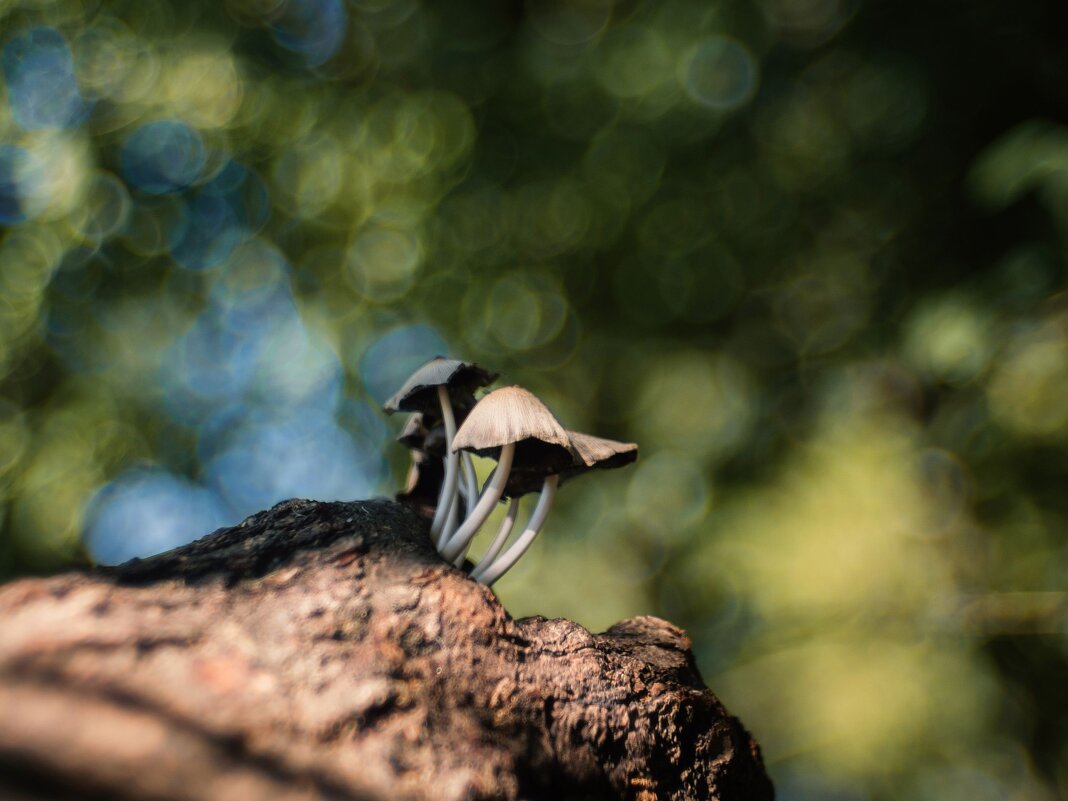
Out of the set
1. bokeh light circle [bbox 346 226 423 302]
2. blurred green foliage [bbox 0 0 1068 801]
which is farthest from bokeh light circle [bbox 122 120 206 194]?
bokeh light circle [bbox 346 226 423 302]

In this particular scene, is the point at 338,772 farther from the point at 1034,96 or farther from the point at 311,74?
the point at 311,74

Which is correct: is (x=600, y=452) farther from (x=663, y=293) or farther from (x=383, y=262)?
(x=383, y=262)

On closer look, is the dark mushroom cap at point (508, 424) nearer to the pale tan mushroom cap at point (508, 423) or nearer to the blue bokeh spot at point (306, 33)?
the pale tan mushroom cap at point (508, 423)

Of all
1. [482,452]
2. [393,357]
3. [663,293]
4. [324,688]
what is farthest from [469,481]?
[393,357]

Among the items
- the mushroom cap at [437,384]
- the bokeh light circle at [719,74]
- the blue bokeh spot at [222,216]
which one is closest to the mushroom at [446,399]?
the mushroom cap at [437,384]

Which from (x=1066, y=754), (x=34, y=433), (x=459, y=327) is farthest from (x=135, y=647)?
(x=34, y=433)

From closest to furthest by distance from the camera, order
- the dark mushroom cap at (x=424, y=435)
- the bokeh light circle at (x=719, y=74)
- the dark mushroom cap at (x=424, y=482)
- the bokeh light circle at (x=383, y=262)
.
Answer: the dark mushroom cap at (x=424, y=435) < the dark mushroom cap at (x=424, y=482) < the bokeh light circle at (x=719, y=74) < the bokeh light circle at (x=383, y=262)
